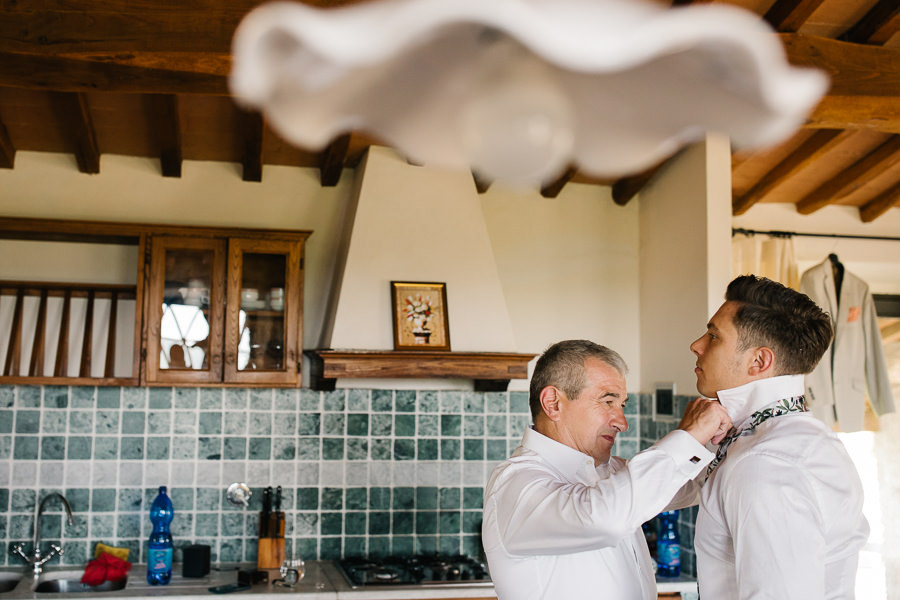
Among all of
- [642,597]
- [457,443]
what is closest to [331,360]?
[457,443]

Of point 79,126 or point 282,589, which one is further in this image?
point 79,126

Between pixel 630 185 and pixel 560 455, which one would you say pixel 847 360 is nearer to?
pixel 630 185

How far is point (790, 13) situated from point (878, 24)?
15.4 inches

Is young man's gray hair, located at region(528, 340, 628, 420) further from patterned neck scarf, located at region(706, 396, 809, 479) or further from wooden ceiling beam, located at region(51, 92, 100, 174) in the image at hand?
wooden ceiling beam, located at region(51, 92, 100, 174)

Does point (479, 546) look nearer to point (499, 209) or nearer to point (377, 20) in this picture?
point (499, 209)

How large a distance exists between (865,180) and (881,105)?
1.48 metres

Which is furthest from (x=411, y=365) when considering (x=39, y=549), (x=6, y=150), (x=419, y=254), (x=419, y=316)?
(x=6, y=150)

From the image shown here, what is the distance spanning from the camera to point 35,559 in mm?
3934

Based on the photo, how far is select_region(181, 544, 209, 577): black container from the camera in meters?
3.89

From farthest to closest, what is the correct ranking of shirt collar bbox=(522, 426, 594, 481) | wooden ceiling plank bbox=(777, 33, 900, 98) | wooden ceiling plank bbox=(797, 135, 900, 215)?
1. wooden ceiling plank bbox=(797, 135, 900, 215)
2. wooden ceiling plank bbox=(777, 33, 900, 98)
3. shirt collar bbox=(522, 426, 594, 481)

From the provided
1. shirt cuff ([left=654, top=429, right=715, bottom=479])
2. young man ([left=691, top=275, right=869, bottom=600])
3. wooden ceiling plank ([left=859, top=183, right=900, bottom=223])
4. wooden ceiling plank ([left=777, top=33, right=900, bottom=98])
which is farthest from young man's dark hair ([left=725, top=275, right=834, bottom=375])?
wooden ceiling plank ([left=859, top=183, right=900, bottom=223])

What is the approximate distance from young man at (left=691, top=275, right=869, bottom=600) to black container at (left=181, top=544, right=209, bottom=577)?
8.93 ft

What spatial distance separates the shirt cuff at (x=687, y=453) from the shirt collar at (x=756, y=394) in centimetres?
17

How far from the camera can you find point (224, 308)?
160 inches
